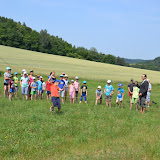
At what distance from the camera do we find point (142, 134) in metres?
7.26

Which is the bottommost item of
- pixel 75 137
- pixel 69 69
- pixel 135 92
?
pixel 75 137

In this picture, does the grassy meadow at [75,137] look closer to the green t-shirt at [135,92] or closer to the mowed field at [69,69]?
the green t-shirt at [135,92]

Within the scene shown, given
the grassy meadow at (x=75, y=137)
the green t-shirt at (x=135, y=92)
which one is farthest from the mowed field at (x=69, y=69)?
the grassy meadow at (x=75, y=137)

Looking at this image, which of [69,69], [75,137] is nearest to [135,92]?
[75,137]

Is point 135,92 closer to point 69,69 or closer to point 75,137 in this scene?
point 75,137

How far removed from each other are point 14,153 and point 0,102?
6290 millimetres

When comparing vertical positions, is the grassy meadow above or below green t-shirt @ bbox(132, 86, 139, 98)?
below

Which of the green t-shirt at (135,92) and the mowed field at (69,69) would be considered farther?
the mowed field at (69,69)

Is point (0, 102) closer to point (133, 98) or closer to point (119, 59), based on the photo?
point (133, 98)

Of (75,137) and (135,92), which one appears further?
(135,92)

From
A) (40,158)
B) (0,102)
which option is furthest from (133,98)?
(40,158)

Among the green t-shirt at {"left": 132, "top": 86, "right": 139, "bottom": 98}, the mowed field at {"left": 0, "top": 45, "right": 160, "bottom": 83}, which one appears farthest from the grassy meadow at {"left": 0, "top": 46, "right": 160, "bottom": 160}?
the mowed field at {"left": 0, "top": 45, "right": 160, "bottom": 83}

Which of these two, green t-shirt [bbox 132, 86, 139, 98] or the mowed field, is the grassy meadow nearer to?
green t-shirt [bbox 132, 86, 139, 98]

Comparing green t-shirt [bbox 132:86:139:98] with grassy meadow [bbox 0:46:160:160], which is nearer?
grassy meadow [bbox 0:46:160:160]
